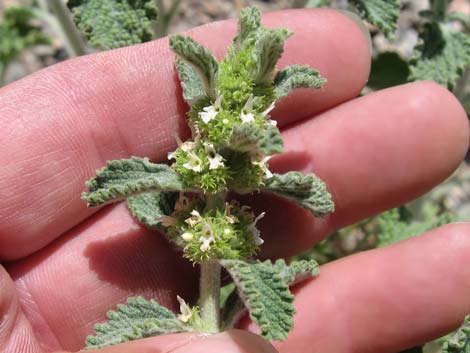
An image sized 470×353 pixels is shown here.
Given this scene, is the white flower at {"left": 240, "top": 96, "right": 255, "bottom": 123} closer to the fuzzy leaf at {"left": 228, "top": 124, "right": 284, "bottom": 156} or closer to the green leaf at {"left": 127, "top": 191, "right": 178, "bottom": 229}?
the fuzzy leaf at {"left": 228, "top": 124, "right": 284, "bottom": 156}

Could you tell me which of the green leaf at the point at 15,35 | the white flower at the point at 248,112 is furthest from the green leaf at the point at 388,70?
the green leaf at the point at 15,35

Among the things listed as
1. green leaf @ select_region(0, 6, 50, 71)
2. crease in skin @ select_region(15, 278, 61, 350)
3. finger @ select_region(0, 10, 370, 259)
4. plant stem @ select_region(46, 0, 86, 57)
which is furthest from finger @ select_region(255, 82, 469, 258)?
green leaf @ select_region(0, 6, 50, 71)

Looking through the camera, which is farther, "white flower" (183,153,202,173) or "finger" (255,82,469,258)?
"finger" (255,82,469,258)

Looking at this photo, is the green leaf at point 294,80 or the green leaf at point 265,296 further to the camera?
the green leaf at point 294,80

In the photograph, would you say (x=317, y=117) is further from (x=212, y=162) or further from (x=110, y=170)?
(x=110, y=170)

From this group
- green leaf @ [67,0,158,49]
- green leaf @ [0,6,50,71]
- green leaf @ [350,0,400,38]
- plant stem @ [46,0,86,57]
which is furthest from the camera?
green leaf @ [0,6,50,71]

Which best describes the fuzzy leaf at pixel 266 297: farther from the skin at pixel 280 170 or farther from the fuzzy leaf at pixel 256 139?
the skin at pixel 280 170

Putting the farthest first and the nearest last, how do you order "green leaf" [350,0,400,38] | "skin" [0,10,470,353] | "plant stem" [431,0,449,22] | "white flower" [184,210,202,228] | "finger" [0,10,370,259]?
1. "plant stem" [431,0,449,22]
2. "green leaf" [350,0,400,38]
3. "skin" [0,10,470,353]
4. "finger" [0,10,370,259]
5. "white flower" [184,210,202,228]
